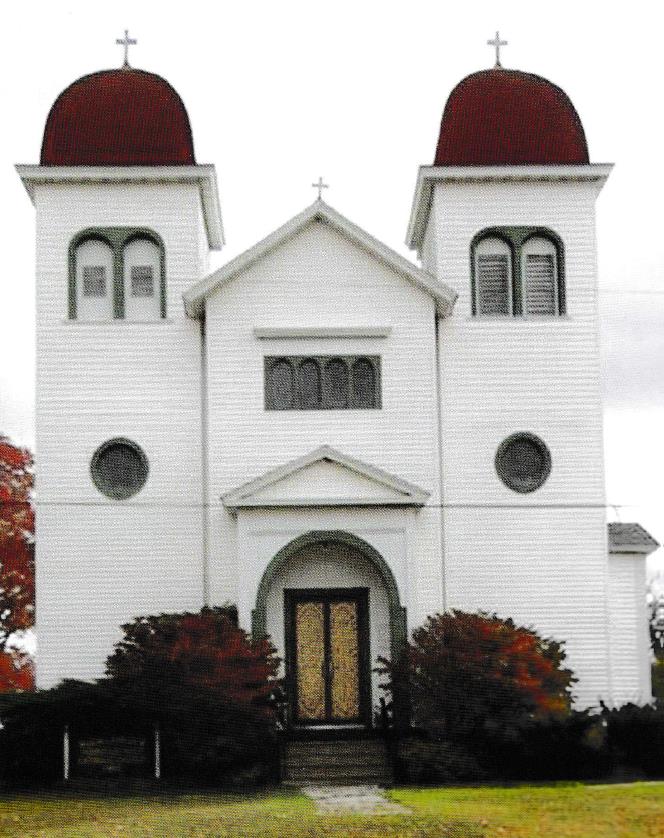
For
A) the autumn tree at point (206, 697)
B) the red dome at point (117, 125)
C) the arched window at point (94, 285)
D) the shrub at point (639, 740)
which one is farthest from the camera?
the red dome at point (117, 125)

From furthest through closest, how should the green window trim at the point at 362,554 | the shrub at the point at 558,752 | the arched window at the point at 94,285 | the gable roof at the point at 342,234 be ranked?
the arched window at the point at 94,285 < the gable roof at the point at 342,234 < the green window trim at the point at 362,554 < the shrub at the point at 558,752

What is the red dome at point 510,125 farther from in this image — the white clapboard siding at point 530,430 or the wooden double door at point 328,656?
the wooden double door at point 328,656

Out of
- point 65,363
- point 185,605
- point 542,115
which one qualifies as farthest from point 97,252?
point 542,115

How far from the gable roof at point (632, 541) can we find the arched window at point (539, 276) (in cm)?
477

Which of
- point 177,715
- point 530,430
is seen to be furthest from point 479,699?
point 530,430

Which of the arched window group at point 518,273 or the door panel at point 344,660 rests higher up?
the arched window group at point 518,273

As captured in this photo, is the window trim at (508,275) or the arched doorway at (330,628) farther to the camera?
the window trim at (508,275)

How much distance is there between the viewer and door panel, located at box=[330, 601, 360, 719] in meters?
31.8

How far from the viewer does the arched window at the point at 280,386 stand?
1277 inches

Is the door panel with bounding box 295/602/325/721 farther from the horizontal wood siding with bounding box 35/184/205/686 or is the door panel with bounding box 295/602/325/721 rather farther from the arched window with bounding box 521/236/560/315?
the arched window with bounding box 521/236/560/315

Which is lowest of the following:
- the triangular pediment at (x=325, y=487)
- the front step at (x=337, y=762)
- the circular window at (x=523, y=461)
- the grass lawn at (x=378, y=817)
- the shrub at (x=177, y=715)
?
the grass lawn at (x=378, y=817)

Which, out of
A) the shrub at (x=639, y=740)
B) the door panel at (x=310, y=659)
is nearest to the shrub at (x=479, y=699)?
the shrub at (x=639, y=740)

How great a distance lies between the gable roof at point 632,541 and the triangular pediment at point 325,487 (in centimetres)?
507

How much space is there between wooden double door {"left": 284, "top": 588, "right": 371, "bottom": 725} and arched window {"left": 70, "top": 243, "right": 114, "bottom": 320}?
659cm
